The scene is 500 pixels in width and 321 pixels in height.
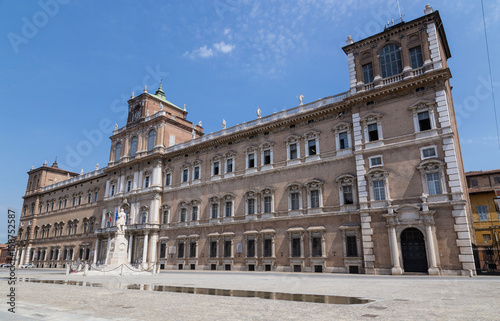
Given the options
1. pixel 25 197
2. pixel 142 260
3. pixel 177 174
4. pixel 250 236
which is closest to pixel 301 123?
pixel 250 236

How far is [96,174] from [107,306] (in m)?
52.3

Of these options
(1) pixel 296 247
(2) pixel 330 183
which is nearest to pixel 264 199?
(1) pixel 296 247

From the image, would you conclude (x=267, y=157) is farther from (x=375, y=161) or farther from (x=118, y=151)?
(x=118, y=151)

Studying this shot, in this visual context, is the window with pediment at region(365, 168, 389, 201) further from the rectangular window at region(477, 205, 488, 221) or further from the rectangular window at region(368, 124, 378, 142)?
the rectangular window at region(477, 205, 488, 221)

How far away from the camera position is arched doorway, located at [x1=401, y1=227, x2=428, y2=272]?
2438cm

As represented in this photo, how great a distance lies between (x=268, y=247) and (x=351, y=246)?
8242mm

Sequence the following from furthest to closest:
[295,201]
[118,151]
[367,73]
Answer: [118,151] < [295,201] < [367,73]

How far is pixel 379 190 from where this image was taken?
27234 mm

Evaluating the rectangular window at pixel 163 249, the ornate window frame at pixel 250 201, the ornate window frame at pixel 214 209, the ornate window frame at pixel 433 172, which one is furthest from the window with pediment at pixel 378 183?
the rectangular window at pixel 163 249

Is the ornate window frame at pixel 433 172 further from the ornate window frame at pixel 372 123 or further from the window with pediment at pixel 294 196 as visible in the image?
the window with pediment at pixel 294 196

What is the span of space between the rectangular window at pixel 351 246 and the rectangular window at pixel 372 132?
27.8 ft

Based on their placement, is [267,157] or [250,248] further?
[267,157]

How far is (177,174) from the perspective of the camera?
43625 millimetres

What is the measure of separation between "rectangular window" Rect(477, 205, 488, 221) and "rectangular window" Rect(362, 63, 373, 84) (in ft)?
80.0
